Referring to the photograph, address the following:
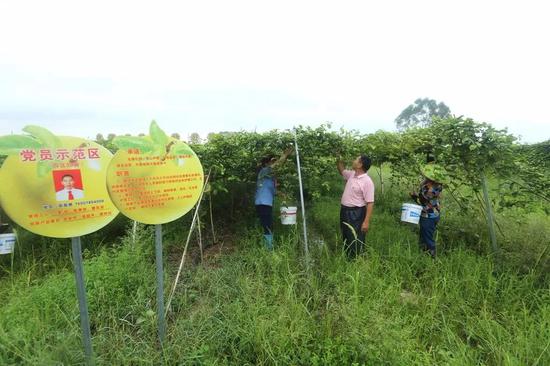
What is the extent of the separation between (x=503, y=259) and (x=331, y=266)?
2.53 metres

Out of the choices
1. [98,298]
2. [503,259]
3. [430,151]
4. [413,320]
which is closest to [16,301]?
[98,298]

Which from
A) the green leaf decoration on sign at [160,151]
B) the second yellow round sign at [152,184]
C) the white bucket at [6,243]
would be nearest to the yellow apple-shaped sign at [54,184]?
the second yellow round sign at [152,184]

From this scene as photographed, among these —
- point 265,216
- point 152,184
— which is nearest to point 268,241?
point 265,216

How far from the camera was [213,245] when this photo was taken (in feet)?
17.8

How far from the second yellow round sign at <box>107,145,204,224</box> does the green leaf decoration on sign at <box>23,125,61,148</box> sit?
0.39 m

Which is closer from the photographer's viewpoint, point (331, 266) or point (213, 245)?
point (331, 266)

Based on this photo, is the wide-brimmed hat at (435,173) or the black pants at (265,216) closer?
the wide-brimmed hat at (435,173)

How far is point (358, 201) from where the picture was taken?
459 cm

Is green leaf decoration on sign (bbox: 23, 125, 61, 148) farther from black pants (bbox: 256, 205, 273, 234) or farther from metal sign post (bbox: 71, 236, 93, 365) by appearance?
black pants (bbox: 256, 205, 273, 234)

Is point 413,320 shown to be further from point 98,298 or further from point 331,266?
point 98,298

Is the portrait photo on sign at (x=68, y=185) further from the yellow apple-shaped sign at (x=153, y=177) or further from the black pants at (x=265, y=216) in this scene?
the black pants at (x=265, y=216)

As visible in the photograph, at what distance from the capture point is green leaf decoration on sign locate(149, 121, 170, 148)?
8.81 feet

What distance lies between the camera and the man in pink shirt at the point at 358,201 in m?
4.50

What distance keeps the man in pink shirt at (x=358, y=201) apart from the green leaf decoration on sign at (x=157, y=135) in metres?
2.76
